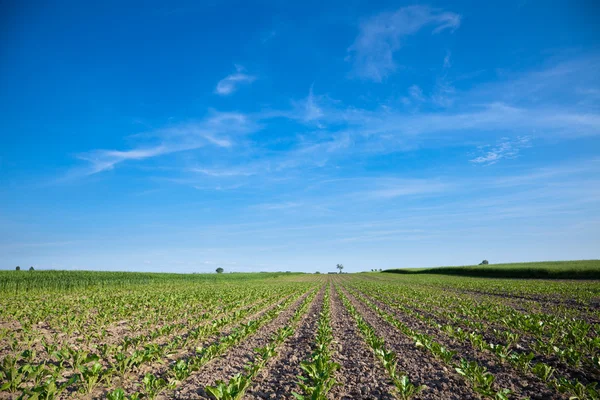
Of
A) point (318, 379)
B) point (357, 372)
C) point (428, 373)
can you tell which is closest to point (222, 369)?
point (318, 379)

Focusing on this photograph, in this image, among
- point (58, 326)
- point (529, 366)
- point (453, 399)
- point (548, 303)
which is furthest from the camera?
point (548, 303)

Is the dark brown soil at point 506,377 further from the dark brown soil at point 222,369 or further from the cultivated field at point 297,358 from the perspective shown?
the dark brown soil at point 222,369

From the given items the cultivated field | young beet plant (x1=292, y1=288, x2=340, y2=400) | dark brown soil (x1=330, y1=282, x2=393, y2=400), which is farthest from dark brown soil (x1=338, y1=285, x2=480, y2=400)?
young beet plant (x1=292, y1=288, x2=340, y2=400)

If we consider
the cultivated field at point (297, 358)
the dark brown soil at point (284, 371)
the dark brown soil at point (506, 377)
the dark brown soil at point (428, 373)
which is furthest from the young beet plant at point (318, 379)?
the dark brown soil at point (506, 377)

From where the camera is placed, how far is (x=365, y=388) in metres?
6.81

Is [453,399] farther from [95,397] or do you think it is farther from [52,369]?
[52,369]

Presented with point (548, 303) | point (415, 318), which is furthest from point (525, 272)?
point (415, 318)

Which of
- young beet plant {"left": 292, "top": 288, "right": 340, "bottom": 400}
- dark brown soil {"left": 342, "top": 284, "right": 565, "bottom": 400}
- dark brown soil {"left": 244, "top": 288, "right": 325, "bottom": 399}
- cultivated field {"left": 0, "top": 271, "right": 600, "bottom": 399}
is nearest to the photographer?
young beet plant {"left": 292, "top": 288, "right": 340, "bottom": 400}

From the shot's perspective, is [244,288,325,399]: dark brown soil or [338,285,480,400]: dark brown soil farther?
[244,288,325,399]: dark brown soil

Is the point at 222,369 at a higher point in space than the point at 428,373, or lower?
higher

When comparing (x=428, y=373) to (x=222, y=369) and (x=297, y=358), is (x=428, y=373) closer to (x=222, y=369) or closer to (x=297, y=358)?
(x=297, y=358)

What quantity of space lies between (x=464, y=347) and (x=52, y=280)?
4247 cm

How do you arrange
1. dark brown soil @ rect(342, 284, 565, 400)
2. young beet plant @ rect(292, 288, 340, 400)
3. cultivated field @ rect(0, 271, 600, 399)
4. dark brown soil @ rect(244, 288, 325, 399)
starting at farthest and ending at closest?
dark brown soil @ rect(244, 288, 325, 399) < dark brown soil @ rect(342, 284, 565, 400) < cultivated field @ rect(0, 271, 600, 399) < young beet plant @ rect(292, 288, 340, 400)

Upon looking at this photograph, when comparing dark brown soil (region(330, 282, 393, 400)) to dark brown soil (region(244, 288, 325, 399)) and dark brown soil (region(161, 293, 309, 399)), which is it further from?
dark brown soil (region(161, 293, 309, 399))
